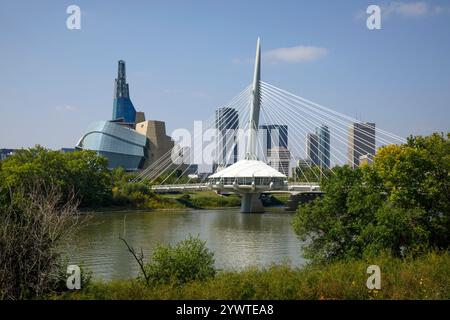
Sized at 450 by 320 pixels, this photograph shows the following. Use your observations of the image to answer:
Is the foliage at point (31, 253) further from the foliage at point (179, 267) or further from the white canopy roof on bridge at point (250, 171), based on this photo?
the white canopy roof on bridge at point (250, 171)

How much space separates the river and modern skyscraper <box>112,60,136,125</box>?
8506cm

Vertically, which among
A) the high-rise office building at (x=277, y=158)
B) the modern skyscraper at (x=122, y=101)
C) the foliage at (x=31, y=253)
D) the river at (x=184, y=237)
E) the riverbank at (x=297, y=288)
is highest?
the modern skyscraper at (x=122, y=101)

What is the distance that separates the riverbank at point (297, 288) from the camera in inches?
349

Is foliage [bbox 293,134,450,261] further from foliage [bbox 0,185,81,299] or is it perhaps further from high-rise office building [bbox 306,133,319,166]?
high-rise office building [bbox 306,133,319,166]

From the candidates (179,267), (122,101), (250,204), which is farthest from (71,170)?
(122,101)

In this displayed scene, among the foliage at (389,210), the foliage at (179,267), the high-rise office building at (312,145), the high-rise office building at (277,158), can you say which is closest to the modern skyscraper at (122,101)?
the high-rise office building at (277,158)

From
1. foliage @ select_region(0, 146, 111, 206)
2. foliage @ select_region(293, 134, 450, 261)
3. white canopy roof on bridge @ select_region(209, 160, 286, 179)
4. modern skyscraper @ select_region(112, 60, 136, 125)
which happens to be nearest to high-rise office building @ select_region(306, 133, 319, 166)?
white canopy roof on bridge @ select_region(209, 160, 286, 179)

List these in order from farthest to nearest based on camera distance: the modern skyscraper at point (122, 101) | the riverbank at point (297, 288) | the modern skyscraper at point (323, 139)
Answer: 1. the modern skyscraper at point (122, 101)
2. the modern skyscraper at point (323, 139)
3. the riverbank at point (297, 288)

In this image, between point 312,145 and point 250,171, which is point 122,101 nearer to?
point 312,145

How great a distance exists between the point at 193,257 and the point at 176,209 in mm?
41968

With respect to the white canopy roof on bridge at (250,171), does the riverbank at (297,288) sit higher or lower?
lower

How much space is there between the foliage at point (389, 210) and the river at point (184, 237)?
152 cm

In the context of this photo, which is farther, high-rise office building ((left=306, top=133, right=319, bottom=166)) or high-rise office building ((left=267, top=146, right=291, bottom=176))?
high-rise office building ((left=267, top=146, right=291, bottom=176))

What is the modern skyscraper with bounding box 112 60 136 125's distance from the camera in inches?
4651
